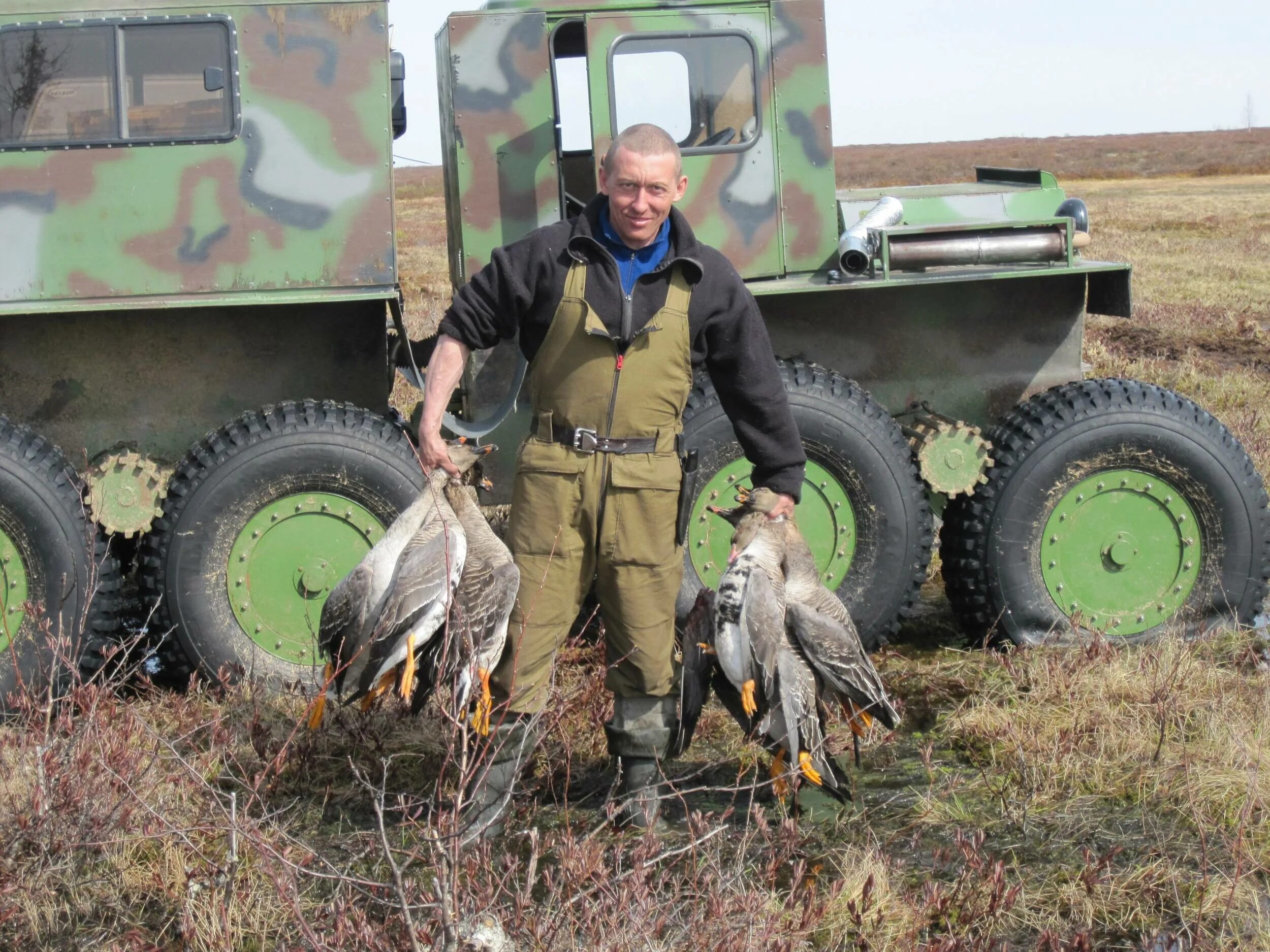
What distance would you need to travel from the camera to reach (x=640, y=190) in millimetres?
3855

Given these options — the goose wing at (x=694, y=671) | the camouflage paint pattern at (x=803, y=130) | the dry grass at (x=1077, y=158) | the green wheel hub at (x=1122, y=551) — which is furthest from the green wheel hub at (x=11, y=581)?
the dry grass at (x=1077, y=158)

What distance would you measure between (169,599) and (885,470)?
8.96 feet

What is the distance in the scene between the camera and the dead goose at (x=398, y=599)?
3.97 meters

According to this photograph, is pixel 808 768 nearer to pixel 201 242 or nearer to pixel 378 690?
pixel 378 690

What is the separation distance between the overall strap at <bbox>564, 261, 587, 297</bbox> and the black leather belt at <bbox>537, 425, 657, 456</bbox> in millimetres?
382

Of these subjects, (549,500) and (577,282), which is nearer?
(577,282)

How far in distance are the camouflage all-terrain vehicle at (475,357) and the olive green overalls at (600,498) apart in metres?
1.23

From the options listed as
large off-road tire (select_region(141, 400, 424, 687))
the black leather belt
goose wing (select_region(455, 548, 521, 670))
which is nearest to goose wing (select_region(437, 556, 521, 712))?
goose wing (select_region(455, 548, 521, 670))

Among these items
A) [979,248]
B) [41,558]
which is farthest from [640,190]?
[41,558]

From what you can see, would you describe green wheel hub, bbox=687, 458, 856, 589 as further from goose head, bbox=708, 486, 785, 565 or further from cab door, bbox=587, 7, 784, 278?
goose head, bbox=708, 486, 785, 565

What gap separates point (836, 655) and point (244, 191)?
2729mm

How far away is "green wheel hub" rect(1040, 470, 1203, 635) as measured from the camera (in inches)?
225

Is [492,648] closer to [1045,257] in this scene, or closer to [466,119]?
[466,119]

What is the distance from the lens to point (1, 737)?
4.35m
